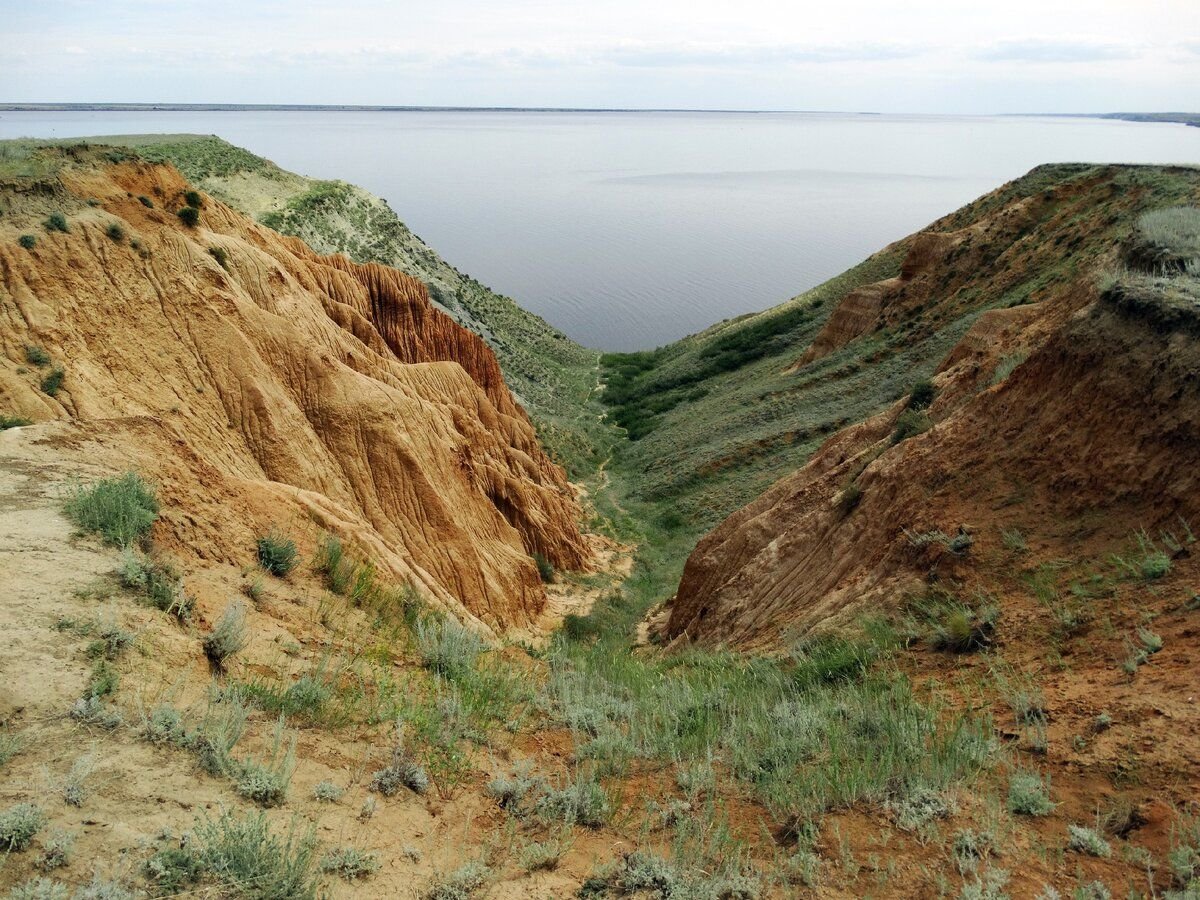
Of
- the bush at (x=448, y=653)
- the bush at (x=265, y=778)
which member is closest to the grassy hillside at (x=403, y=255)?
the bush at (x=448, y=653)

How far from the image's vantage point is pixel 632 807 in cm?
656

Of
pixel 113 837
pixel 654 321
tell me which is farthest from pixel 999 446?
pixel 654 321

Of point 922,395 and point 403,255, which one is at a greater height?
point 403,255

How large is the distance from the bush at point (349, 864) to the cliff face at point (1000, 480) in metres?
8.06

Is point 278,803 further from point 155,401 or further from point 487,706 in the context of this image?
point 155,401

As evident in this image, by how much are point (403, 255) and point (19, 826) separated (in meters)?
56.4

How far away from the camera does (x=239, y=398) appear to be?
18141 millimetres

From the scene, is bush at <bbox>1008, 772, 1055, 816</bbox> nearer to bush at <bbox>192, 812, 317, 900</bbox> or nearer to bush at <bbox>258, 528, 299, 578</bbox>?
bush at <bbox>192, 812, 317, 900</bbox>

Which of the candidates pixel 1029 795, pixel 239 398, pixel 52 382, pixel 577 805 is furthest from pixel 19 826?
pixel 239 398

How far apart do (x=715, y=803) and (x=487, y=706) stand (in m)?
2.71

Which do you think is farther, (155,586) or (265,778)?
(155,586)

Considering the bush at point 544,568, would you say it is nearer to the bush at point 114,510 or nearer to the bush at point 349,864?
the bush at point 114,510

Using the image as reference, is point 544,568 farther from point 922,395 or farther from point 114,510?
point 114,510

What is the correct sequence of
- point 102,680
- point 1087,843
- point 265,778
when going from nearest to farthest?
point 1087,843 → point 265,778 → point 102,680
